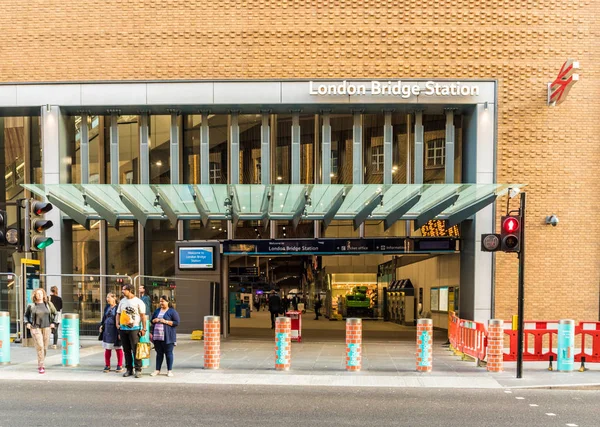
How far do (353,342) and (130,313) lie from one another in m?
4.62

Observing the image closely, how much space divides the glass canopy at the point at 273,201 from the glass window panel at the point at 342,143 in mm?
1543

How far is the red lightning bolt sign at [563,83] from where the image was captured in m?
16.5

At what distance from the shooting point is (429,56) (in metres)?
18.2

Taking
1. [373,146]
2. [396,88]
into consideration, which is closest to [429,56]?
[396,88]

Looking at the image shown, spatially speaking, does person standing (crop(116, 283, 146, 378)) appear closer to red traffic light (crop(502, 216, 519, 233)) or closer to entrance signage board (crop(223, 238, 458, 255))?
red traffic light (crop(502, 216, 519, 233))

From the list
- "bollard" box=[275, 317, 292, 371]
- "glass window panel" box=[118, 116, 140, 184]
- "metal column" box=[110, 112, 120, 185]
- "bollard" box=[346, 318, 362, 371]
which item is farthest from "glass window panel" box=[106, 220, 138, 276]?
"bollard" box=[346, 318, 362, 371]

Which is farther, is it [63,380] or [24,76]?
[24,76]

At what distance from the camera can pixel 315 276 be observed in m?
50.3

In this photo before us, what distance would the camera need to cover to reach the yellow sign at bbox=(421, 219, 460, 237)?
64.0ft

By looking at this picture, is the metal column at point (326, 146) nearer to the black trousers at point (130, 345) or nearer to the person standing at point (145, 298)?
the person standing at point (145, 298)

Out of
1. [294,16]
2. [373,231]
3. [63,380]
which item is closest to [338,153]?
[373,231]

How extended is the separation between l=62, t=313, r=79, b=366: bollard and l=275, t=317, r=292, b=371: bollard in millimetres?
4410

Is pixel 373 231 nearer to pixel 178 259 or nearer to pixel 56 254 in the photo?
pixel 178 259

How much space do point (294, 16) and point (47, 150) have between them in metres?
9.03
